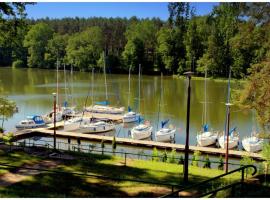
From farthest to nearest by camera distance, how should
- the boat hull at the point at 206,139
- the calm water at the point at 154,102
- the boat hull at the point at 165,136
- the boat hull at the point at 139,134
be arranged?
the calm water at the point at 154,102, the boat hull at the point at 139,134, the boat hull at the point at 165,136, the boat hull at the point at 206,139

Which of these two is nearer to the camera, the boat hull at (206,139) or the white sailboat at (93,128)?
the boat hull at (206,139)

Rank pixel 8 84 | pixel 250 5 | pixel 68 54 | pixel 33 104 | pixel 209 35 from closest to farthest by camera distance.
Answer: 1. pixel 250 5
2. pixel 33 104
3. pixel 8 84
4. pixel 209 35
5. pixel 68 54

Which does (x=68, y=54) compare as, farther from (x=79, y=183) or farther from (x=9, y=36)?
(x=79, y=183)

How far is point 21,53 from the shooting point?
122688 mm

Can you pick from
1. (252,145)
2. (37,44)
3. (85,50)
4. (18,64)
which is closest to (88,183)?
(252,145)

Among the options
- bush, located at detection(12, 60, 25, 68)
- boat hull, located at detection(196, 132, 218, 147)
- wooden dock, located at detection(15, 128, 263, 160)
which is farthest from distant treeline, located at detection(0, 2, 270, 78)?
boat hull, located at detection(196, 132, 218, 147)

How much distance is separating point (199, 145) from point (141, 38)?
2946 inches

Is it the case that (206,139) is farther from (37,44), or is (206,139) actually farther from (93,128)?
(37,44)

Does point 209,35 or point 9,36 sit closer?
point 9,36

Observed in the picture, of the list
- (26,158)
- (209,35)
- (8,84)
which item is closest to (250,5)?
(26,158)

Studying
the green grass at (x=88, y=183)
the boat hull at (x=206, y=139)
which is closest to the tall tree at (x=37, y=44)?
the boat hull at (x=206, y=139)

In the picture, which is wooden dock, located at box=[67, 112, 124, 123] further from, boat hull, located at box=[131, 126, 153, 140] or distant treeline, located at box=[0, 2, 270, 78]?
distant treeline, located at box=[0, 2, 270, 78]

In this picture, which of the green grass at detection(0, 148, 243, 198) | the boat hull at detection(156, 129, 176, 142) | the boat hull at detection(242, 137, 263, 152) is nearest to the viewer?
the green grass at detection(0, 148, 243, 198)

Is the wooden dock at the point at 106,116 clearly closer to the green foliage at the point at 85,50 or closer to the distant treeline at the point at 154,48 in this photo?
the distant treeline at the point at 154,48
